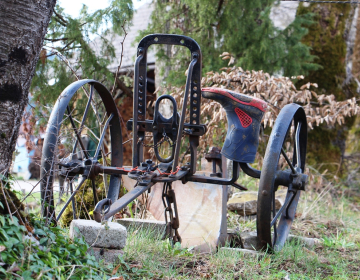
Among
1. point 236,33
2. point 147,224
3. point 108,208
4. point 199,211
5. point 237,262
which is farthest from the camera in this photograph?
point 236,33

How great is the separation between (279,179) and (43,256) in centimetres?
197

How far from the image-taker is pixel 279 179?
129 inches

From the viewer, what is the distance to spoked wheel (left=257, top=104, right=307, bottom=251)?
2822 millimetres

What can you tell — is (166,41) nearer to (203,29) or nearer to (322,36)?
(203,29)

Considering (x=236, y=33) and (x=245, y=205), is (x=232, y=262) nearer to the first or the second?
(x=245, y=205)

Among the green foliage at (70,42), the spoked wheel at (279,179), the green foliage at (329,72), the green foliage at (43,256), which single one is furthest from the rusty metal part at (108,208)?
the green foliage at (329,72)

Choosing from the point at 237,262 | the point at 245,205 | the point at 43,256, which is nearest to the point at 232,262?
the point at 237,262

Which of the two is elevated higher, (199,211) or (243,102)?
(243,102)

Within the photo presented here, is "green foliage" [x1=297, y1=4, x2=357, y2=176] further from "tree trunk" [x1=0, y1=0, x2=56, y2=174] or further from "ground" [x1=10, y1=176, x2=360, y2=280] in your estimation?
"tree trunk" [x1=0, y1=0, x2=56, y2=174]

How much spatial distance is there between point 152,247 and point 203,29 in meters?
4.14

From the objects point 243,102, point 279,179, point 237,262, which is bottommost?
point 237,262

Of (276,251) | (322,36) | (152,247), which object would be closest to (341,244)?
(276,251)

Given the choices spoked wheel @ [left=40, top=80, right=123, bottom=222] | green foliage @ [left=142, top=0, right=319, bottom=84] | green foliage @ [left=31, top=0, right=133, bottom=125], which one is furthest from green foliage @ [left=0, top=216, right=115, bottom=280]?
green foliage @ [left=142, top=0, right=319, bottom=84]

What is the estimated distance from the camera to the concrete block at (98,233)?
238 cm
